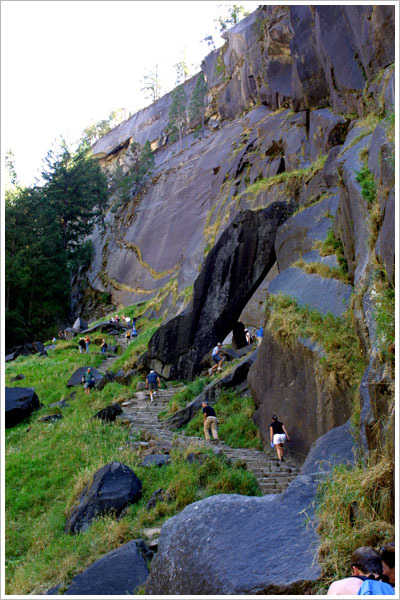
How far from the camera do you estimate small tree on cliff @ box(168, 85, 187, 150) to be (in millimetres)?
62125

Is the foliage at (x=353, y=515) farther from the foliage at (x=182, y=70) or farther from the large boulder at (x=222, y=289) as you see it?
the foliage at (x=182, y=70)

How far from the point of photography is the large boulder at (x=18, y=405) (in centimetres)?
1966

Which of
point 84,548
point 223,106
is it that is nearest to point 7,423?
point 84,548

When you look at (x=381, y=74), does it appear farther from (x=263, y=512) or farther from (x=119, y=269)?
(x=119, y=269)

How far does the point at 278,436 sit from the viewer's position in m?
11.6

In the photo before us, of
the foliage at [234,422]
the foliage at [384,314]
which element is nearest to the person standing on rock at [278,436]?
the foliage at [234,422]

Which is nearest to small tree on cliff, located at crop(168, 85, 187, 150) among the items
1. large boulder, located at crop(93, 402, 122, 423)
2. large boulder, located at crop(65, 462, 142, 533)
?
large boulder, located at crop(93, 402, 122, 423)

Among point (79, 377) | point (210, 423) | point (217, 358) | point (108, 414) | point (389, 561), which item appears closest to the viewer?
point (389, 561)

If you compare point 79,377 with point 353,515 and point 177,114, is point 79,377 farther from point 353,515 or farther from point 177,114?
point 177,114

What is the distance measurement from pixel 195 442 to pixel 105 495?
3.60 metres

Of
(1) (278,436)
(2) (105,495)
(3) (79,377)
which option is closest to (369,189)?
(1) (278,436)

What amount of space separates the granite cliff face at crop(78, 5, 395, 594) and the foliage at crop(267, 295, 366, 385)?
0.07 m

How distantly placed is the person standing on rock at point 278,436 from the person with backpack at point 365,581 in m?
7.65

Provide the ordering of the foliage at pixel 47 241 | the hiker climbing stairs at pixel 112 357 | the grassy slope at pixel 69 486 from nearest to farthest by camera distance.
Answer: the grassy slope at pixel 69 486 → the hiker climbing stairs at pixel 112 357 → the foliage at pixel 47 241
